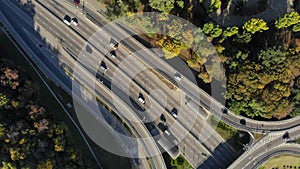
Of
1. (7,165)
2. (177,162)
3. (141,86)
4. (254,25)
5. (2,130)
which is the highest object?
(254,25)

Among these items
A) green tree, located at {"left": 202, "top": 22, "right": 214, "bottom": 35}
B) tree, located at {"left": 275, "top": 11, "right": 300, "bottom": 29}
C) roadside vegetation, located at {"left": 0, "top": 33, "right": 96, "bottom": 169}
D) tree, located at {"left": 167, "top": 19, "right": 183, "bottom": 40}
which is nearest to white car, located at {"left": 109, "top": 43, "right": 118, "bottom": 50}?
tree, located at {"left": 167, "top": 19, "right": 183, "bottom": 40}

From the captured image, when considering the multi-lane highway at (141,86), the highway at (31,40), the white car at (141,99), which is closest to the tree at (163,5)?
the multi-lane highway at (141,86)

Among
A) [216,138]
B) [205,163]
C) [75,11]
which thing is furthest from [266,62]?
[75,11]

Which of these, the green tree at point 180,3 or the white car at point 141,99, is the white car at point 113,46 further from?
the green tree at point 180,3

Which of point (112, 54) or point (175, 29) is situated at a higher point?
point (175, 29)

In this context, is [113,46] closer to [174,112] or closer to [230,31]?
[174,112]

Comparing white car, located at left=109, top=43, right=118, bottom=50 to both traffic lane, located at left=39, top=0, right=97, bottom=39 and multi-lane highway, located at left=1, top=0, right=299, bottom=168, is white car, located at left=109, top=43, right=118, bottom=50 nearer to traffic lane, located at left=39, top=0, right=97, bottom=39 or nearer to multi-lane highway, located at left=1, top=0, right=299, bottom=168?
multi-lane highway, located at left=1, top=0, right=299, bottom=168

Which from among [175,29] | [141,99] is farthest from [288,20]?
[141,99]
